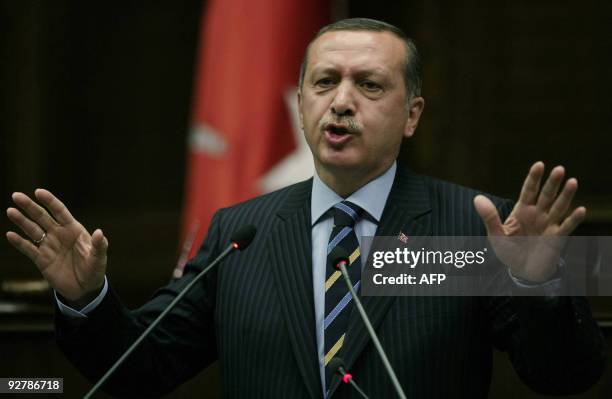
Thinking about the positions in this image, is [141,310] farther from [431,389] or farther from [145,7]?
[145,7]

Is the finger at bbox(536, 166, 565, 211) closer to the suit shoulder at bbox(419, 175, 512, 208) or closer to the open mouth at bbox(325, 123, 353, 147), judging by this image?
the suit shoulder at bbox(419, 175, 512, 208)

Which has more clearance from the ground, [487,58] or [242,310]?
[487,58]

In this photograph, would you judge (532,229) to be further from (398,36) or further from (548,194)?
(398,36)

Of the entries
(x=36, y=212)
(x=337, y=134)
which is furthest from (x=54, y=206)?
(x=337, y=134)

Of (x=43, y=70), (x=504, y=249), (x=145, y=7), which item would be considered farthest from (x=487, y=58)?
(x=504, y=249)

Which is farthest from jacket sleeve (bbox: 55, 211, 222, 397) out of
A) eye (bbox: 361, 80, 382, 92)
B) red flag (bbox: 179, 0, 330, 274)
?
red flag (bbox: 179, 0, 330, 274)

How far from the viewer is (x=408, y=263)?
2.13 m

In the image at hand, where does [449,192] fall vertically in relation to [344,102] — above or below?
below

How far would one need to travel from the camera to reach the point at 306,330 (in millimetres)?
2062

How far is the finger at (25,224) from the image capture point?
190cm

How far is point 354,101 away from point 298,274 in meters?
0.43

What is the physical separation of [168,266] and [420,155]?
154 cm

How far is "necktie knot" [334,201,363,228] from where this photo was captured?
2.19 metres

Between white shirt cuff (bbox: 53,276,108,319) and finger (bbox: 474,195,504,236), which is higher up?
finger (bbox: 474,195,504,236)
